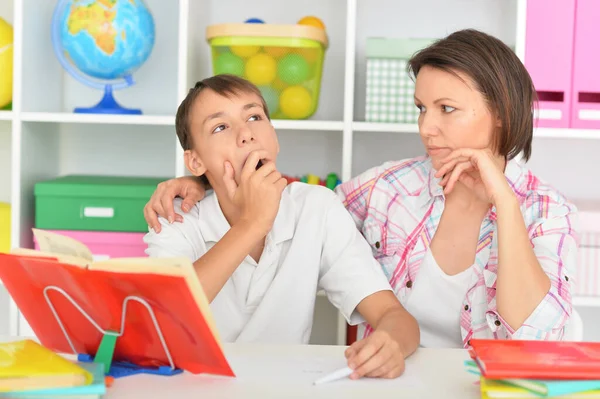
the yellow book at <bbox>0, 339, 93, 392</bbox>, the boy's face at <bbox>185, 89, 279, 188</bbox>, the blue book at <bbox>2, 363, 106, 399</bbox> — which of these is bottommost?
the blue book at <bbox>2, 363, 106, 399</bbox>

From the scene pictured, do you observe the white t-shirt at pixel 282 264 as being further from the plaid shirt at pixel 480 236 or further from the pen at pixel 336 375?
the pen at pixel 336 375

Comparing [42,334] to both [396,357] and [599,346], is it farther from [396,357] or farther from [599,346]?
[599,346]

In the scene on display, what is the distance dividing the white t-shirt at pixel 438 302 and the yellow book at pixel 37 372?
787 mm

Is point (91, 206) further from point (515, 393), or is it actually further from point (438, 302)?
point (515, 393)

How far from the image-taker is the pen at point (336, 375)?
36.7 inches

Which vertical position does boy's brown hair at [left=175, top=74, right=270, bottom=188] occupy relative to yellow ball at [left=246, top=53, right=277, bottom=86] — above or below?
below

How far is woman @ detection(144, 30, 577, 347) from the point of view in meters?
1.41

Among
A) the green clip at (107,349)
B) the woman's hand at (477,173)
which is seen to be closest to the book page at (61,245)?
the green clip at (107,349)

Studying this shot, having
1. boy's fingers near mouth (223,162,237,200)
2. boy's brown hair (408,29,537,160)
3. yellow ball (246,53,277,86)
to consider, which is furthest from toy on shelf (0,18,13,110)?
boy's brown hair (408,29,537,160)

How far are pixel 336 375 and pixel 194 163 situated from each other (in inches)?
26.8

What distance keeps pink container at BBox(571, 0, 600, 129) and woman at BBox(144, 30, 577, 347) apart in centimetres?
48

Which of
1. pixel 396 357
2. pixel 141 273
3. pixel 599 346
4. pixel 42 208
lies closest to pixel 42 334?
pixel 141 273

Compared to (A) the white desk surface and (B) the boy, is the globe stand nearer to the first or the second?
(B) the boy

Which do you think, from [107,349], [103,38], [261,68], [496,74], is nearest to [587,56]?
[496,74]
